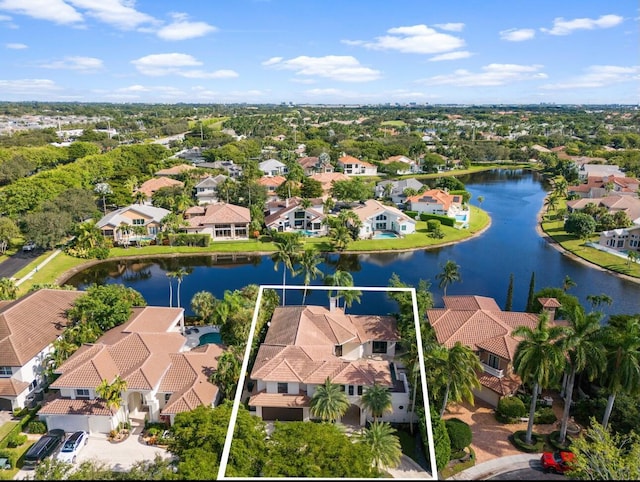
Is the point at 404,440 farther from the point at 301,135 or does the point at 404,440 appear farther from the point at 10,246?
the point at 301,135

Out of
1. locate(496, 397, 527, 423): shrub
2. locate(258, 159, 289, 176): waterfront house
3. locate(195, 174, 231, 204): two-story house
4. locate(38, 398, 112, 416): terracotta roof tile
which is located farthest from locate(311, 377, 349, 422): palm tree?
locate(258, 159, 289, 176): waterfront house

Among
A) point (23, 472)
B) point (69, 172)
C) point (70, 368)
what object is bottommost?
point (23, 472)

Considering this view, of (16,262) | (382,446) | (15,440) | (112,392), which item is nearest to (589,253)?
(382,446)

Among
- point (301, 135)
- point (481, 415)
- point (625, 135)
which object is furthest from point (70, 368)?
point (625, 135)

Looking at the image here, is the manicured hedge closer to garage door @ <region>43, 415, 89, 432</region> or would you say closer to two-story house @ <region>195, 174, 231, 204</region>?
two-story house @ <region>195, 174, 231, 204</region>

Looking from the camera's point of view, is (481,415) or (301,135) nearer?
(481,415)

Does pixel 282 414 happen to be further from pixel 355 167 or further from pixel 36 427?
pixel 355 167
